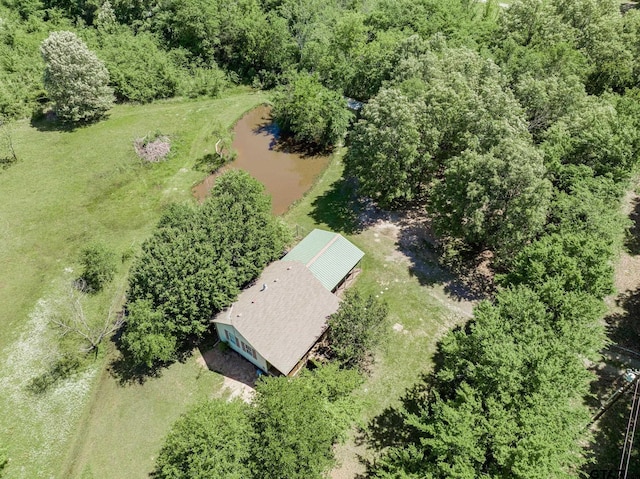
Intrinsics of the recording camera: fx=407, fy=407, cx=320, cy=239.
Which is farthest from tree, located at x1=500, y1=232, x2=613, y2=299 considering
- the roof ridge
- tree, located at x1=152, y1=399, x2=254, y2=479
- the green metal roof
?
tree, located at x1=152, y1=399, x2=254, y2=479

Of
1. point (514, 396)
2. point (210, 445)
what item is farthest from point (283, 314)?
point (514, 396)

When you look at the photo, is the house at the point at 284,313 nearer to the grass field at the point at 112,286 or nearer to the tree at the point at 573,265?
the grass field at the point at 112,286

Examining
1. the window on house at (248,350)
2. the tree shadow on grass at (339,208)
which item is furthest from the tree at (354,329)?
the tree shadow on grass at (339,208)

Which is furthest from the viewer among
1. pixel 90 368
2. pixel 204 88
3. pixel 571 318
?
pixel 204 88

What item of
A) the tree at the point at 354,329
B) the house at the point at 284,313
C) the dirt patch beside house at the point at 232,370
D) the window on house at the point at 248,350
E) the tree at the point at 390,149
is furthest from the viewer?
the tree at the point at 390,149

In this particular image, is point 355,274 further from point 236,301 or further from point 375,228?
point 236,301

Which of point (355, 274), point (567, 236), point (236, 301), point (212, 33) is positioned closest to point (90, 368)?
point (236, 301)

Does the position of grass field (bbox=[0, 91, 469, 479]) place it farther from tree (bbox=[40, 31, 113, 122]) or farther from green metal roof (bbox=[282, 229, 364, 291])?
tree (bbox=[40, 31, 113, 122])
